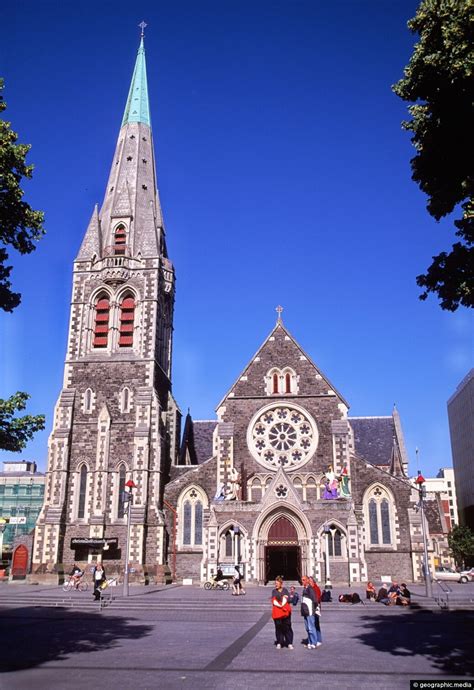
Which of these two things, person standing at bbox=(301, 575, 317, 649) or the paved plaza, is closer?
the paved plaza

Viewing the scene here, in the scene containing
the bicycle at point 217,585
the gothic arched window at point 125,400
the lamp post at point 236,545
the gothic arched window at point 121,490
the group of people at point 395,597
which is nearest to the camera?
the group of people at point 395,597

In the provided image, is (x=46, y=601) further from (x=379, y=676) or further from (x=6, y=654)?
(x=379, y=676)

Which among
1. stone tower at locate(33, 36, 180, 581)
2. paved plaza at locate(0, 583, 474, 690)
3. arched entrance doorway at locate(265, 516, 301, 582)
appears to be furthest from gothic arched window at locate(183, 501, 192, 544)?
paved plaza at locate(0, 583, 474, 690)

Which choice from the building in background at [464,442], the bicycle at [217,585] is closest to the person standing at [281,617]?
the bicycle at [217,585]

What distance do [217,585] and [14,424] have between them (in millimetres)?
21132

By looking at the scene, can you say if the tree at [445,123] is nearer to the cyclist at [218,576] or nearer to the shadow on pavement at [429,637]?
the shadow on pavement at [429,637]

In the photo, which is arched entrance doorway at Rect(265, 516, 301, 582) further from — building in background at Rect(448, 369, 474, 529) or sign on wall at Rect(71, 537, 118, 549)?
building in background at Rect(448, 369, 474, 529)

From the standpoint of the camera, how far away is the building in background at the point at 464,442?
93.4 metres

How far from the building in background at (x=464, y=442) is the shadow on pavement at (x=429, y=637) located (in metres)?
73.7

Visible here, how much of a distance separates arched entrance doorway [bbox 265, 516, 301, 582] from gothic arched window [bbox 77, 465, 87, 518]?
37.4 feet

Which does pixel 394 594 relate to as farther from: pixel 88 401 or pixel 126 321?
pixel 126 321

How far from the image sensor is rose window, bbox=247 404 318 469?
3941cm

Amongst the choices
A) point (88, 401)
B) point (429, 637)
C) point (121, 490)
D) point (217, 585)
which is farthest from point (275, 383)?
point (429, 637)

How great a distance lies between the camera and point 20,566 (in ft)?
143
